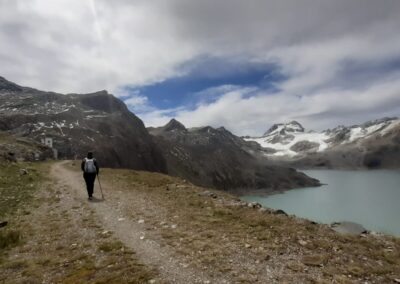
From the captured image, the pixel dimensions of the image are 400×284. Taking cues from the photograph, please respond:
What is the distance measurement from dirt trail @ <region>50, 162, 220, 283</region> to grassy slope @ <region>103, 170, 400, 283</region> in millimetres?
524

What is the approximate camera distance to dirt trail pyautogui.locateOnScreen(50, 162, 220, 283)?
456 inches

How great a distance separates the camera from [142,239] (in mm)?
15695

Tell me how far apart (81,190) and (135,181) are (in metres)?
A: 5.82

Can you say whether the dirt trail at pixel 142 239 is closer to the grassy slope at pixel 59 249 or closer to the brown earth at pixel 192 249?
the brown earth at pixel 192 249

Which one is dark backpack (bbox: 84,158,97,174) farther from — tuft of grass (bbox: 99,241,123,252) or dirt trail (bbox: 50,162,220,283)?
tuft of grass (bbox: 99,241,123,252)

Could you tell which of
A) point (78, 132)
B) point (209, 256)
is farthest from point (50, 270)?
point (78, 132)

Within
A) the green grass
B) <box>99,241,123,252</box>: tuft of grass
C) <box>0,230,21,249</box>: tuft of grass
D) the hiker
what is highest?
the hiker

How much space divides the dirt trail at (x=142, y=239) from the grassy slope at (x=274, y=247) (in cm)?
52

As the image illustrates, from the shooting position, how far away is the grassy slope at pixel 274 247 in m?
11.5

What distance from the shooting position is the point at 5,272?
1350 centimetres

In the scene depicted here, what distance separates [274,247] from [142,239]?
5.66 metres

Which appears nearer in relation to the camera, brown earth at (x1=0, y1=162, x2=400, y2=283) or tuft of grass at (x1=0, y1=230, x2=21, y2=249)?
brown earth at (x1=0, y1=162, x2=400, y2=283)

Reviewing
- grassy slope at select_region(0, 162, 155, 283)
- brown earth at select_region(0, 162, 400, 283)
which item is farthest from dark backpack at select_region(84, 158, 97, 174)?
brown earth at select_region(0, 162, 400, 283)

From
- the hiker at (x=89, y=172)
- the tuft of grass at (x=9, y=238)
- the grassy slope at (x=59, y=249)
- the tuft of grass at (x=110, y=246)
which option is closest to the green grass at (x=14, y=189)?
the grassy slope at (x=59, y=249)
